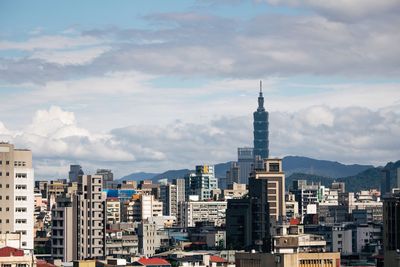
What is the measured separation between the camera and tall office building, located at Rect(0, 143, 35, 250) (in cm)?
18088

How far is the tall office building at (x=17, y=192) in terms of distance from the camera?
181 meters

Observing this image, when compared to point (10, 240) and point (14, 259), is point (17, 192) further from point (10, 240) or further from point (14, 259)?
point (14, 259)

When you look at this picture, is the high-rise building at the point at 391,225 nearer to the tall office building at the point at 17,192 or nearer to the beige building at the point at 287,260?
the tall office building at the point at 17,192

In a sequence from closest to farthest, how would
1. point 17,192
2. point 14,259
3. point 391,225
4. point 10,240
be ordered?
1. point 14,259
2. point 10,240
3. point 17,192
4. point 391,225

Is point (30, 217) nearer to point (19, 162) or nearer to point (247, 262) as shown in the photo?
point (19, 162)

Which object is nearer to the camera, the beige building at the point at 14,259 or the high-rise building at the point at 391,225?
the beige building at the point at 14,259

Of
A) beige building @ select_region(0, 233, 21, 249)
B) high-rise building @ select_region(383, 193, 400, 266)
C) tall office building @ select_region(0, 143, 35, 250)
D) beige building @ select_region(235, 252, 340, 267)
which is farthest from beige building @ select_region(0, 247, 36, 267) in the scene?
high-rise building @ select_region(383, 193, 400, 266)

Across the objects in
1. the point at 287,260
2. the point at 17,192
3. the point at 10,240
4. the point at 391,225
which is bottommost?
the point at 287,260

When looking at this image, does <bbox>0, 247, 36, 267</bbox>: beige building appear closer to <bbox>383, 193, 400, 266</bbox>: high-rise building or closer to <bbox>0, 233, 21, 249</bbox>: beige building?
<bbox>0, 233, 21, 249</bbox>: beige building

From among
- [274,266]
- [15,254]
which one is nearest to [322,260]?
[274,266]

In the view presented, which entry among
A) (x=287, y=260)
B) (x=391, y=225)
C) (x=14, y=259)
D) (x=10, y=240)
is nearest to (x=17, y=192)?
(x=10, y=240)

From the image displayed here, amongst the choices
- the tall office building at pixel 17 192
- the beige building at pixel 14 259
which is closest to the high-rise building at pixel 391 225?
the tall office building at pixel 17 192

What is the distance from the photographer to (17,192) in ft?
603

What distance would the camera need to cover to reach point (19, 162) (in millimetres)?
187750
